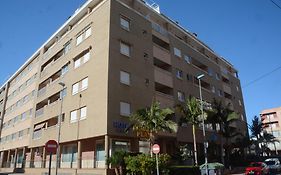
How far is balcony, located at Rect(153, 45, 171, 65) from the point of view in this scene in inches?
1395

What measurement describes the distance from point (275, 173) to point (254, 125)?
128 ft

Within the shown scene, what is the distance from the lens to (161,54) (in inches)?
1433

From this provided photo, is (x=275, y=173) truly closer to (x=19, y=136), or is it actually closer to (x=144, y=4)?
(x=144, y=4)

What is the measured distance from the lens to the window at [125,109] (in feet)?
90.4

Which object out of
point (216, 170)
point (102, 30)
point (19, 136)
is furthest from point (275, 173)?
point (19, 136)

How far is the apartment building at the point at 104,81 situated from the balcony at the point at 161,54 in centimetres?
14

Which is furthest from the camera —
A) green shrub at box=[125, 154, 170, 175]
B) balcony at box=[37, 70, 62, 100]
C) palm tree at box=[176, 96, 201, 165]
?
balcony at box=[37, 70, 62, 100]

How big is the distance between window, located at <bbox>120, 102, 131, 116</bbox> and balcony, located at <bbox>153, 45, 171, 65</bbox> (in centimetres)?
961

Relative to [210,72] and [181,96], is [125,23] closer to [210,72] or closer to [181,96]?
[181,96]

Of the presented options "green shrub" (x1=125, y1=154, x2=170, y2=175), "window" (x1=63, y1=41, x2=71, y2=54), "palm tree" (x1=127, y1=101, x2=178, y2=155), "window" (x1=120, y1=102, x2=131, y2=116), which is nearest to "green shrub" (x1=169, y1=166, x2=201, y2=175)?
"green shrub" (x1=125, y1=154, x2=170, y2=175)

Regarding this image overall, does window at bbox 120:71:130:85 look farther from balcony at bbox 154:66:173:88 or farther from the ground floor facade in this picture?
the ground floor facade

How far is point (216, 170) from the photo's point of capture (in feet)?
79.9

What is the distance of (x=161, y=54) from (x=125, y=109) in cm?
1165

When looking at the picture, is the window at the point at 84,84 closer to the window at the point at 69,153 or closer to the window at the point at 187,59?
the window at the point at 69,153
